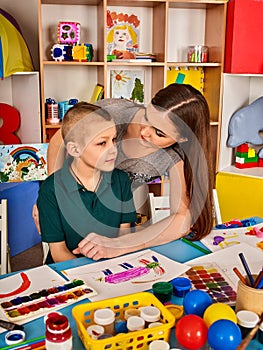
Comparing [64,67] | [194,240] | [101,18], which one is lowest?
[194,240]

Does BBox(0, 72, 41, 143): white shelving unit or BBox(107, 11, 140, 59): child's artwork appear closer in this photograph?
BBox(0, 72, 41, 143): white shelving unit

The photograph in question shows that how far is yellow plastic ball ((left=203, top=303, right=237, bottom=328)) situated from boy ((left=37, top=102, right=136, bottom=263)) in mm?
582

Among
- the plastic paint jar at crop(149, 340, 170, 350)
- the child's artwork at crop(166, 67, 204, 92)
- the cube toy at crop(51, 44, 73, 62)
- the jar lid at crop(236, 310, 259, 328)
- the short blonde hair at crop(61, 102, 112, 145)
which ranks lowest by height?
the plastic paint jar at crop(149, 340, 170, 350)

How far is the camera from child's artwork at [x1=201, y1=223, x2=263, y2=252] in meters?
1.39

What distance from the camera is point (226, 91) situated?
2971 mm

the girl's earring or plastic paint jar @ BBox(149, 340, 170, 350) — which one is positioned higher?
the girl's earring

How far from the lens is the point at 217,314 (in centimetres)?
86

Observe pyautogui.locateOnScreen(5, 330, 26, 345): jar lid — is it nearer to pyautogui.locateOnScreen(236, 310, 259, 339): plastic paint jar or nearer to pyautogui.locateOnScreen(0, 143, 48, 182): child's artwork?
pyautogui.locateOnScreen(236, 310, 259, 339): plastic paint jar

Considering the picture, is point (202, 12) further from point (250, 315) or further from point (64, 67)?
point (250, 315)

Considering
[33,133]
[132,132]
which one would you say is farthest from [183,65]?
[132,132]

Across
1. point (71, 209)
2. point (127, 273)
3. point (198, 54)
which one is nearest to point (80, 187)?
point (71, 209)

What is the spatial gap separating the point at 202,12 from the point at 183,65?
1.66ft

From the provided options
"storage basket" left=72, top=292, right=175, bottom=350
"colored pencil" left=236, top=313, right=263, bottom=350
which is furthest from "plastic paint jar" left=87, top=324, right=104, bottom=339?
"colored pencil" left=236, top=313, right=263, bottom=350

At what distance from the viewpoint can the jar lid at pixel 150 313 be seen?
2.88 ft
